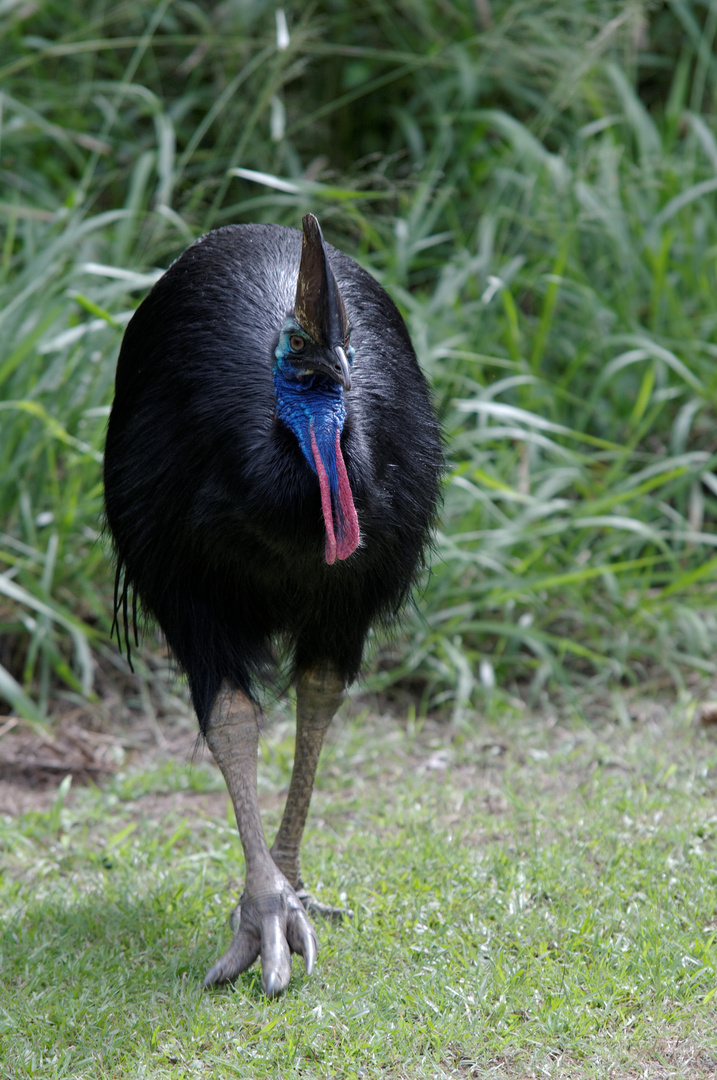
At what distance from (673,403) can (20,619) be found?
2.64 m

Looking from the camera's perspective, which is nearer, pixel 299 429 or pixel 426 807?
pixel 299 429

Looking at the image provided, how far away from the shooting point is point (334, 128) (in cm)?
620

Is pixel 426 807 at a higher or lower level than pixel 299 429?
lower

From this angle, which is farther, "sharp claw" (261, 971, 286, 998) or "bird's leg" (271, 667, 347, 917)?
"bird's leg" (271, 667, 347, 917)

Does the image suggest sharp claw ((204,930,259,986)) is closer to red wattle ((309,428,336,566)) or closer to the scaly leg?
the scaly leg

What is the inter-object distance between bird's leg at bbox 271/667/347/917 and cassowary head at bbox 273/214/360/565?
0.59 meters

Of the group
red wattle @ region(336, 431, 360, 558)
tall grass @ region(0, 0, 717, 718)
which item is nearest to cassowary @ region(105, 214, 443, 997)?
red wattle @ region(336, 431, 360, 558)

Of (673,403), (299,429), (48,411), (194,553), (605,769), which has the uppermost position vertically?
(299,429)

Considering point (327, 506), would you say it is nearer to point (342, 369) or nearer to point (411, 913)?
point (342, 369)

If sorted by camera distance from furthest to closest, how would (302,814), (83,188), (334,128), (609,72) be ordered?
(334,128)
(609,72)
(83,188)
(302,814)

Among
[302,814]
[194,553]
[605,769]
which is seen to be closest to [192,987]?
[302,814]

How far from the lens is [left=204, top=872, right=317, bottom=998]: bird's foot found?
2660 millimetres

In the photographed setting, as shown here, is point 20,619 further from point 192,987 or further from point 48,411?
point 192,987

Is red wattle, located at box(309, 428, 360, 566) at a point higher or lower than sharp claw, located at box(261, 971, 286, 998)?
higher
